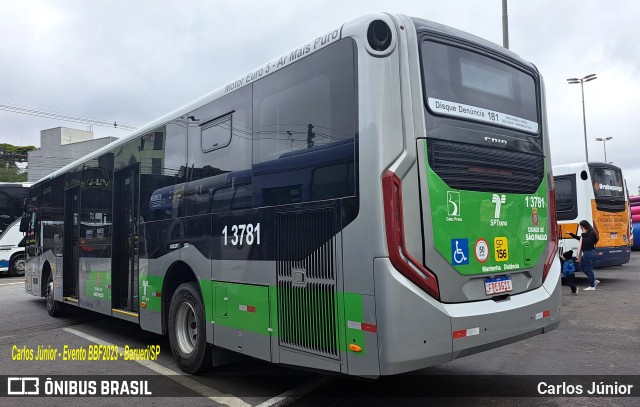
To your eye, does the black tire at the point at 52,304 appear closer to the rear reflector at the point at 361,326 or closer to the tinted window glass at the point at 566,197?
the rear reflector at the point at 361,326

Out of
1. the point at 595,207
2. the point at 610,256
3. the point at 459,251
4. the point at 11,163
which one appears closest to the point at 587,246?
the point at 595,207

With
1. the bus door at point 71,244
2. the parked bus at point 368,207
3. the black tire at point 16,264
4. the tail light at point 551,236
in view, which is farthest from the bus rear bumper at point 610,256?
the black tire at point 16,264

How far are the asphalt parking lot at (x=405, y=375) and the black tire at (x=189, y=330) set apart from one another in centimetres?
18

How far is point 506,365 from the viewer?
6.21 m

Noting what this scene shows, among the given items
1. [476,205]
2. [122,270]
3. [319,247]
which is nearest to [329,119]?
[319,247]

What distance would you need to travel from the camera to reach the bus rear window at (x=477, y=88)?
14.5 ft

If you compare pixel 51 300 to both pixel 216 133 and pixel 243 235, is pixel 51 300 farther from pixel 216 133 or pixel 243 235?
pixel 243 235

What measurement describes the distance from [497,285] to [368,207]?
1546mm

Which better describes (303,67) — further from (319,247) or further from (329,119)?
(319,247)

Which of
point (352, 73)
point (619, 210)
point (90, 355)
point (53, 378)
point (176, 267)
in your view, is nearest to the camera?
point (352, 73)

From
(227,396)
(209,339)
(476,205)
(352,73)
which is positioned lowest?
(227,396)

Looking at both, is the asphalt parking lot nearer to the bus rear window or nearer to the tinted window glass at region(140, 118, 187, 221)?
the tinted window glass at region(140, 118, 187, 221)

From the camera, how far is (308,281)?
4457 mm

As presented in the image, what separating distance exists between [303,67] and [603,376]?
4.56 metres
